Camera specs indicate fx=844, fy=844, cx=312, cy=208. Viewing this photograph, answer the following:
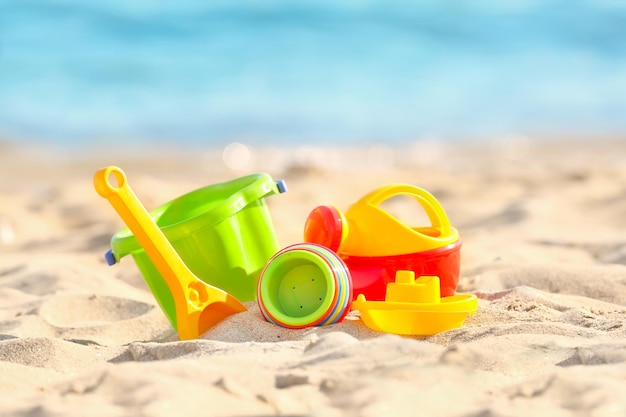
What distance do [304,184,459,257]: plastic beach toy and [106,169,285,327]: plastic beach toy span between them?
17cm

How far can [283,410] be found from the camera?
1.56m

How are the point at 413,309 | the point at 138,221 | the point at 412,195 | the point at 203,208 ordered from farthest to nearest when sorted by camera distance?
the point at 203,208
the point at 412,195
the point at 138,221
the point at 413,309

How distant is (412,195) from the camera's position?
8.52 feet

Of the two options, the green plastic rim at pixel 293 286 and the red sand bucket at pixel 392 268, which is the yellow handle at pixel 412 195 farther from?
the green plastic rim at pixel 293 286

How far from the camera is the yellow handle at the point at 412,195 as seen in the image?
8.37 ft

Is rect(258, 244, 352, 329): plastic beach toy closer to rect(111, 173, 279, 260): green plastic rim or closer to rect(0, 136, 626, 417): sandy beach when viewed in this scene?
rect(0, 136, 626, 417): sandy beach

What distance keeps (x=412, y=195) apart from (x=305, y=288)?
0.48m

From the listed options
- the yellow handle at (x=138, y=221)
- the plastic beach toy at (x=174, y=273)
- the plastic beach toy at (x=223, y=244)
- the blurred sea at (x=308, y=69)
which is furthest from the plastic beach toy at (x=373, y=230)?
the blurred sea at (x=308, y=69)

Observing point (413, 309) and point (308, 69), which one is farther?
point (308, 69)

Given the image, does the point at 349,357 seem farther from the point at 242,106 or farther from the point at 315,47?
the point at 315,47

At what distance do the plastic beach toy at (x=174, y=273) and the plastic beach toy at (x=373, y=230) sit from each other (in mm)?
340

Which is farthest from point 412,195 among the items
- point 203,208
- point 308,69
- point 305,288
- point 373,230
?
point 308,69

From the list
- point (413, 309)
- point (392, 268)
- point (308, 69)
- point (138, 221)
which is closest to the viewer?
point (413, 309)

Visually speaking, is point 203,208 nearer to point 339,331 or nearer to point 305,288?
point 305,288
